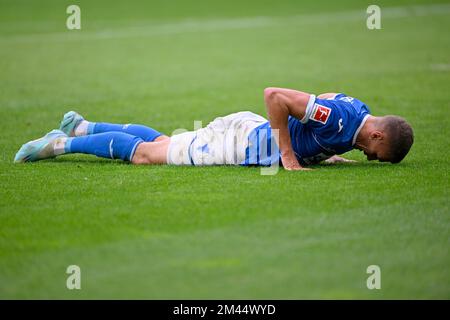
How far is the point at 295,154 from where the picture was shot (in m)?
8.42

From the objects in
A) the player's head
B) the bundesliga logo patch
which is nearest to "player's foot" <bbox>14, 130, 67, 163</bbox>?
the bundesliga logo patch

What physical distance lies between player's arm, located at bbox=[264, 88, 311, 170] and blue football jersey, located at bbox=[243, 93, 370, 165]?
0.24ft

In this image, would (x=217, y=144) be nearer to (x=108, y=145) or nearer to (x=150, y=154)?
(x=150, y=154)

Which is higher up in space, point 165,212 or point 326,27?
point 326,27

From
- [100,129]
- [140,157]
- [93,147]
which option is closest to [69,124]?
[100,129]

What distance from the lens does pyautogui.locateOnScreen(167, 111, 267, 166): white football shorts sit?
847 cm

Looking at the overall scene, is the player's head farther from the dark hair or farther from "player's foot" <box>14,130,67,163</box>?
"player's foot" <box>14,130,67,163</box>

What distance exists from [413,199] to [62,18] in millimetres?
22792

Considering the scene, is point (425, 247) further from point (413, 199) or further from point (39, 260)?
point (39, 260)

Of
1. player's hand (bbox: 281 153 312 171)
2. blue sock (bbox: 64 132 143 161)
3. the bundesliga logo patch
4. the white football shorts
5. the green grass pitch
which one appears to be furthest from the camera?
blue sock (bbox: 64 132 143 161)

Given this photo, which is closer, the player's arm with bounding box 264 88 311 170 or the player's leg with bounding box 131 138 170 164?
the player's arm with bounding box 264 88 311 170

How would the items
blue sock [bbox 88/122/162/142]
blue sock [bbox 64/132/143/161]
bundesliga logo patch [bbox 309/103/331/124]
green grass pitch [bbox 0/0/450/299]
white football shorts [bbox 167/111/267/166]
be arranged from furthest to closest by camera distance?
blue sock [bbox 88/122/162/142]
blue sock [bbox 64/132/143/161]
white football shorts [bbox 167/111/267/166]
bundesliga logo patch [bbox 309/103/331/124]
green grass pitch [bbox 0/0/450/299]

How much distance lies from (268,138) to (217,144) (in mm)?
553

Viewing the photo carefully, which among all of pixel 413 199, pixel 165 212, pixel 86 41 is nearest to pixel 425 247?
pixel 413 199
